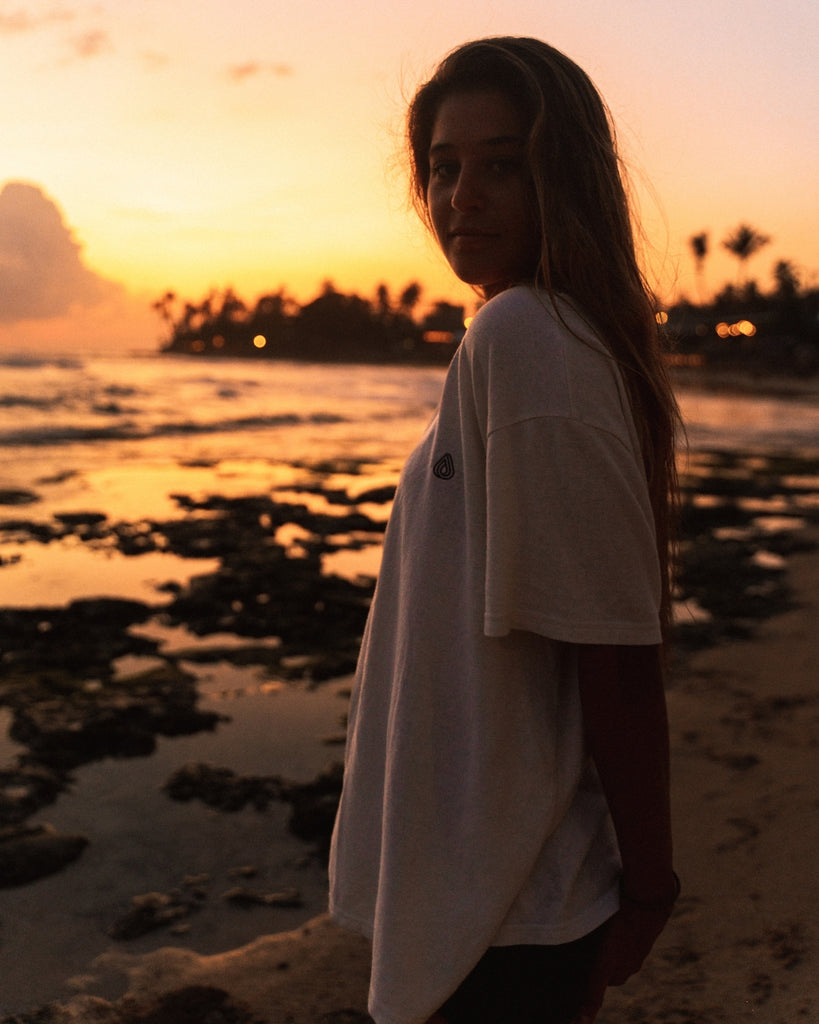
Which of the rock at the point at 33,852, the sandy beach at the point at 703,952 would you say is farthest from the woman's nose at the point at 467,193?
the rock at the point at 33,852

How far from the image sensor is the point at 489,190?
3.92ft

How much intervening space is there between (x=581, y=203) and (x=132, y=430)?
685 inches

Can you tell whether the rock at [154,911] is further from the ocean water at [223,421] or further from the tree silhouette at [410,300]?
the tree silhouette at [410,300]

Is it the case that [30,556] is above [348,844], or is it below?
below

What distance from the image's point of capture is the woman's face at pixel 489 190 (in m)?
1.18

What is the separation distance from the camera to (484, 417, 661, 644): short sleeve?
0.99 m

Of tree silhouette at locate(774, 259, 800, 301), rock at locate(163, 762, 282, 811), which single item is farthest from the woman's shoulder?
tree silhouette at locate(774, 259, 800, 301)

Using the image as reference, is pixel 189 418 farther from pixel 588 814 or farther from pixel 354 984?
pixel 588 814

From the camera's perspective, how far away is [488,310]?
104 cm

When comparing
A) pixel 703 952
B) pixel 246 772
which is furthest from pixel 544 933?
pixel 246 772

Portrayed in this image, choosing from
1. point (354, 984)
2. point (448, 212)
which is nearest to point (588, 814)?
point (448, 212)

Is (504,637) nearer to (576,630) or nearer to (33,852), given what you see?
(576,630)

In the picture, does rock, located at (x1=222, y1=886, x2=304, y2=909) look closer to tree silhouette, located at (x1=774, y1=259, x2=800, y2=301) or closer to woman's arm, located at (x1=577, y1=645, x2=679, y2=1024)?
woman's arm, located at (x1=577, y1=645, x2=679, y2=1024)

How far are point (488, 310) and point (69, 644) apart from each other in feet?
15.6
